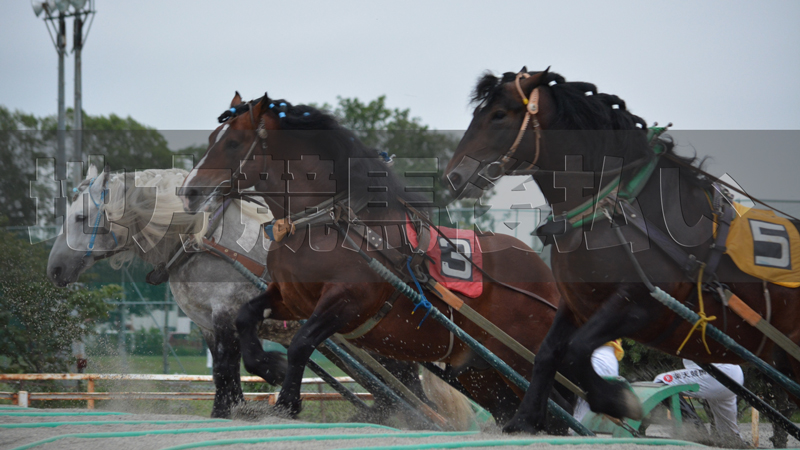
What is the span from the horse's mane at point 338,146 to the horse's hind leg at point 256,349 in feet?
3.19

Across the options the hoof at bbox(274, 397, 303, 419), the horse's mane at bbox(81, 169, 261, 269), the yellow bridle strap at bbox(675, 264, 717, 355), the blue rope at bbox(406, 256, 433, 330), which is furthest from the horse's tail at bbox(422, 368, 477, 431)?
the yellow bridle strap at bbox(675, 264, 717, 355)

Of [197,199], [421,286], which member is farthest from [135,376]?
[421,286]

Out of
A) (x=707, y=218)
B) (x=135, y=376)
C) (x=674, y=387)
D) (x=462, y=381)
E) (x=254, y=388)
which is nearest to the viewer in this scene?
(x=707, y=218)

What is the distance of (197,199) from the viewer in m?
4.57

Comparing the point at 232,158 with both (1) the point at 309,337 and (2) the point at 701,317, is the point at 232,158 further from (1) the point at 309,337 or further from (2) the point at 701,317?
(2) the point at 701,317

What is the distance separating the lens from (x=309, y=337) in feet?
13.9

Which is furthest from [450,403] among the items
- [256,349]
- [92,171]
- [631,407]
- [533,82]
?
[92,171]

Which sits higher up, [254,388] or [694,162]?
[694,162]

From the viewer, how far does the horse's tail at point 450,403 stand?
5.73 meters

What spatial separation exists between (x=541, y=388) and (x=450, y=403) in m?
2.20

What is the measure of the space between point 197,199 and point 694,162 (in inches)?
116

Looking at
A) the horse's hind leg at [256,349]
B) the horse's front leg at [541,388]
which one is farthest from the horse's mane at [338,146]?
the horse's front leg at [541,388]

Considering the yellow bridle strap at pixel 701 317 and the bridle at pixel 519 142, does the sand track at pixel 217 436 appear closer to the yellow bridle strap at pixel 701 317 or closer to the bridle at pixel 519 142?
the yellow bridle strap at pixel 701 317

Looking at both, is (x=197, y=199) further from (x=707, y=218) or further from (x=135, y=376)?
(x=135, y=376)
